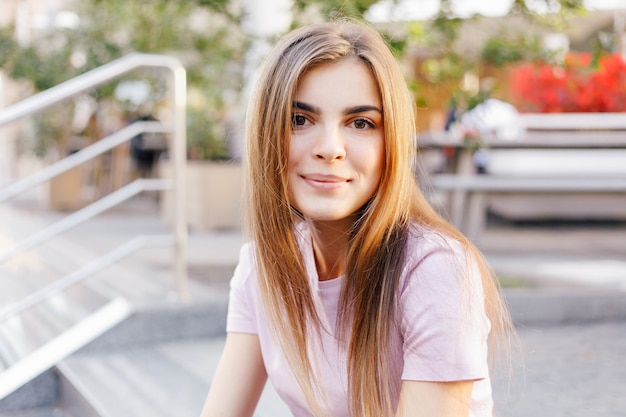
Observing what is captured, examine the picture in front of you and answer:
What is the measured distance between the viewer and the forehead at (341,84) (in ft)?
4.62

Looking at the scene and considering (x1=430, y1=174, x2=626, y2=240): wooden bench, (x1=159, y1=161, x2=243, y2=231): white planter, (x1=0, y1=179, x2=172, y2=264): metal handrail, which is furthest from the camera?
(x1=159, y1=161, x2=243, y2=231): white planter

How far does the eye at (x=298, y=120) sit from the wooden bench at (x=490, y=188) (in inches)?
172

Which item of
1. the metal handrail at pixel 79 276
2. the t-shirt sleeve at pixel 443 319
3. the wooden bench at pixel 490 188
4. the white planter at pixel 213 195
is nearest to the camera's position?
the t-shirt sleeve at pixel 443 319

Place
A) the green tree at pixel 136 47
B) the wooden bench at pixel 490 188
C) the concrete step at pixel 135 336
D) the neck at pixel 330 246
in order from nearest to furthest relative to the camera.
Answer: the neck at pixel 330 246, the concrete step at pixel 135 336, the green tree at pixel 136 47, the wooden bench at pixel 490 188

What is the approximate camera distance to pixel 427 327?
4.50 ft

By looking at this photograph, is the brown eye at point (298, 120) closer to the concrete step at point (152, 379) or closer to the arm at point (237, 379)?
the arm at point (237, 379)

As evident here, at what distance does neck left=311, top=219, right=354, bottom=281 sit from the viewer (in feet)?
5.03

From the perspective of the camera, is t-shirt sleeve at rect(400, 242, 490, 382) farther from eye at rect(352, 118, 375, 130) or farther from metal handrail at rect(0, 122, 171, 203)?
metal handrail at rect(0, 122, 171, 203)

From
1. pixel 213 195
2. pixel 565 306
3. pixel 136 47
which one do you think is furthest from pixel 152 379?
pixel 213 195

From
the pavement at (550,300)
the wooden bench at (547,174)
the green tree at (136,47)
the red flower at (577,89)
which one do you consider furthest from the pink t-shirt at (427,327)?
the red flower at (577,89)

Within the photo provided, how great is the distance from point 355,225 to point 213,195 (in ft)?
17.9

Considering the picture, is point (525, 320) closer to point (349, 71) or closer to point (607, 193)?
point (349, 71)

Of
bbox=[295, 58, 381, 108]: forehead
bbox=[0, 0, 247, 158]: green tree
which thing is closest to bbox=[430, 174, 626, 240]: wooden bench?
bbox=[0, 0, 247, 158]: green tree

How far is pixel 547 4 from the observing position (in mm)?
3887
